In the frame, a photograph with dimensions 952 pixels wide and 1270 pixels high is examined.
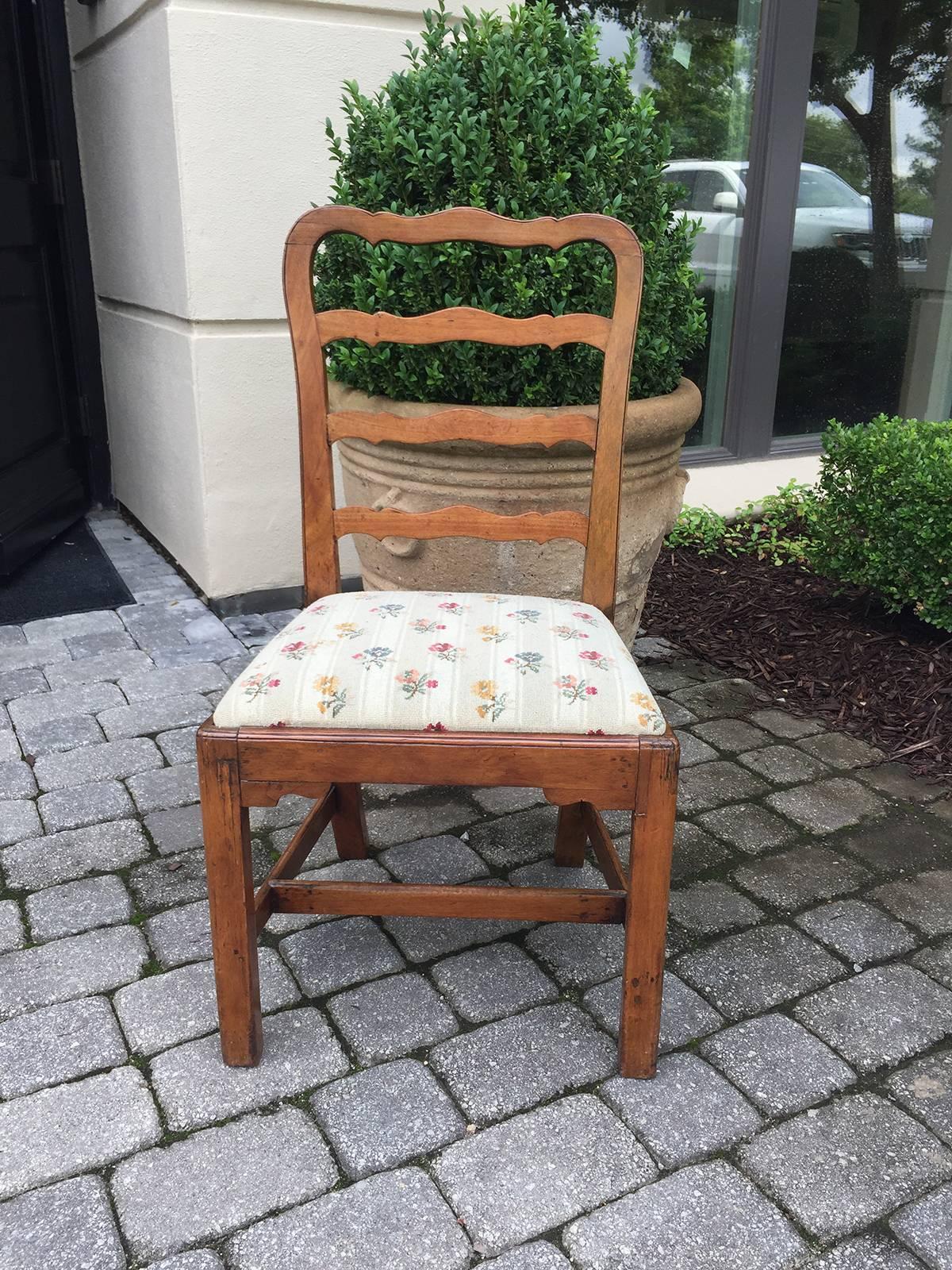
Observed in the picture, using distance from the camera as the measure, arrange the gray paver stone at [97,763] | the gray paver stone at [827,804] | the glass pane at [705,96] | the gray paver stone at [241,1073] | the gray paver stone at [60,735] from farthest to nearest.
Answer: the glass pane at [705,96] < the gray paver stone at [60,735] < the gray paver stone at [97,763] < the gray paver stone at [827,804] < the gray paver stone at [241,1073]

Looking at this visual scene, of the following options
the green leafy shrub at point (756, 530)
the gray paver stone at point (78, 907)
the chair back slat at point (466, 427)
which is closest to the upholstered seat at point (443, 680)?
the chair back slat at point (466, 427)

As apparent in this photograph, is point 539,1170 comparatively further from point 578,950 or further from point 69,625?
point 69,625

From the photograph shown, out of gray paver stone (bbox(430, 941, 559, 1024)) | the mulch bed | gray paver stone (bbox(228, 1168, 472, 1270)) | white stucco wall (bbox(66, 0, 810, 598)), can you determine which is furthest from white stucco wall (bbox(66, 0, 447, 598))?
gray paver stone (bbox(228, 1168, 472, 1270))

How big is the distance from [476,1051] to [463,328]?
120 centimetres

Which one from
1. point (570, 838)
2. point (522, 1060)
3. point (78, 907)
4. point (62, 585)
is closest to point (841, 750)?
point (570, 838)

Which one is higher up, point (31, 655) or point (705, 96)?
point (705, 96)

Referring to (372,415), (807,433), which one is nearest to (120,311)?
(372,415)

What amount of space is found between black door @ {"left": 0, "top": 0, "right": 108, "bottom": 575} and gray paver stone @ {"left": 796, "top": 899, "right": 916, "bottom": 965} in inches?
118

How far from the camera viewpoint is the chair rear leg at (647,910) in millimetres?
1454

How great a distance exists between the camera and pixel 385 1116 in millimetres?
1541

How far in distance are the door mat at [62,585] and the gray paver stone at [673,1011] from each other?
94.4 inches

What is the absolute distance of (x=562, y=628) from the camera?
166 centimetres

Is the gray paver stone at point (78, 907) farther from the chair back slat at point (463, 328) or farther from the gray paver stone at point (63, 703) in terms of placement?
the chair back slat at point (463, 328)

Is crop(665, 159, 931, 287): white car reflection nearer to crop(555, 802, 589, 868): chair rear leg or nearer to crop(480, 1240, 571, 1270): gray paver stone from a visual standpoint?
crop(555, 802, 589, 868): chair rear leg
